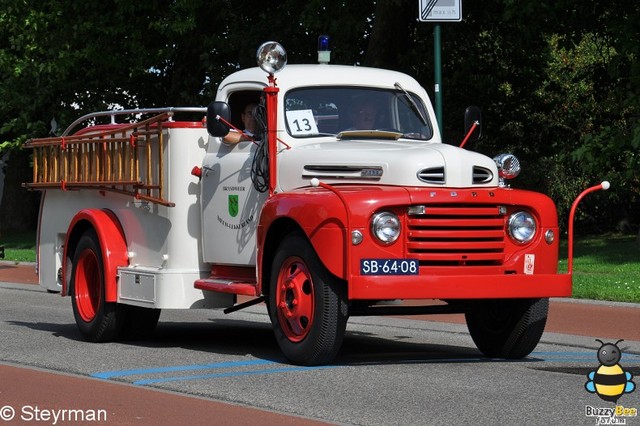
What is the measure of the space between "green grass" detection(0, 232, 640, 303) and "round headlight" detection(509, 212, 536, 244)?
20.9ft

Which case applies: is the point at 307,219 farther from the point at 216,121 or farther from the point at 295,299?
the point at 216,121

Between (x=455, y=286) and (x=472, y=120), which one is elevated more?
(x=472, y=120)

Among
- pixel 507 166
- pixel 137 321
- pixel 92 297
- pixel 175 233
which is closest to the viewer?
pixel 507 166

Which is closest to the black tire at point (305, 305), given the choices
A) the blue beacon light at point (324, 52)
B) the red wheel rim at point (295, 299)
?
the red wheel rim at point (295, 299)

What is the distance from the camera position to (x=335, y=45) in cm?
2936

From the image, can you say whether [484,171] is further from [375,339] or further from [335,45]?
[335,45]

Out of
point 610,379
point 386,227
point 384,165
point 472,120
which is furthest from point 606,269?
point 610,379

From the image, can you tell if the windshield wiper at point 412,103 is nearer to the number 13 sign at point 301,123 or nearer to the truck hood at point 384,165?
the truck hood at point 384,165

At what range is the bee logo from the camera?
8.86 metres

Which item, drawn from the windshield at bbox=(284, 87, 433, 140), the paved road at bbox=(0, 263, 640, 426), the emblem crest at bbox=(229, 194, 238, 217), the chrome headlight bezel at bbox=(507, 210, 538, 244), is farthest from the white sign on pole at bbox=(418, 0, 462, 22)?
the chrome headlight bezel at bbox=(507, 210, 538, 244)

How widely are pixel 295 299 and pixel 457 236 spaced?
1.30 metres

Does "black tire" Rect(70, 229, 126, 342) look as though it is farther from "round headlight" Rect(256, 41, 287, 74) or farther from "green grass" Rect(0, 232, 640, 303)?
"green grass" Rect(0, 232, 640, 303)

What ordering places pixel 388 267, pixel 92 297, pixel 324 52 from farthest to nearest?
pixel 92 297, pixel 324 52, pixel 388 267

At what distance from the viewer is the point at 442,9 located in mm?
16703
